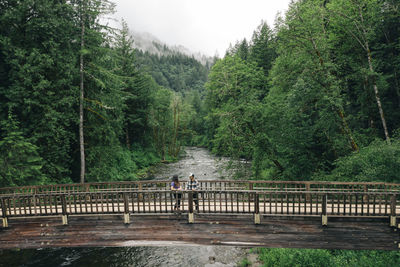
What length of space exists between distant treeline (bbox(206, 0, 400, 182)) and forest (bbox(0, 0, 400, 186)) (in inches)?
3.4

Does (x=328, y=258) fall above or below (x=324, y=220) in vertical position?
below

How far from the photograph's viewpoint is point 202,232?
9.17 metres

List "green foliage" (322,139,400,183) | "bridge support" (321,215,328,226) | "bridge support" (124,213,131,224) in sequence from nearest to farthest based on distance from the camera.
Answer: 1. "bridge support" (321,215,328,226)
2. "bridge support" (124,213,131,224)
3. "green foliage" (322,139,400,183)

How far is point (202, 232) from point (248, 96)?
1082 cm

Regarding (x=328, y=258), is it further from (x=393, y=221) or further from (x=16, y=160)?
(x=16, y=160)

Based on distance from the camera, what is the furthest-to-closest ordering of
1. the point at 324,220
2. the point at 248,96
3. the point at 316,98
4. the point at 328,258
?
the point at 248,96
the point at 316,98
the point at 328,258
the point at 324,220

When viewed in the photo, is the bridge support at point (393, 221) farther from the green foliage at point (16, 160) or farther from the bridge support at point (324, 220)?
the green foliage at point (16, 160)

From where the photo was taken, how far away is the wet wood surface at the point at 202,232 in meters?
8.67

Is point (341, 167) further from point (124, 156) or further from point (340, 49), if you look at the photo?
point (124, 156)

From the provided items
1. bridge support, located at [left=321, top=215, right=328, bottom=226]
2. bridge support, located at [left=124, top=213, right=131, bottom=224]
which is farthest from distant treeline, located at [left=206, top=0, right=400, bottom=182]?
bridge support, located at [left=124, top=213, right=131, bottom=224]

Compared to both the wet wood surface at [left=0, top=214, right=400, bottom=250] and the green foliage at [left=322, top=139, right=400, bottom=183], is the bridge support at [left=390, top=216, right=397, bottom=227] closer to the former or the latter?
the wet wood surface at [left=0, top=214, right=400, bottom=250]

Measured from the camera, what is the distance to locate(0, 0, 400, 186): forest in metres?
14.8

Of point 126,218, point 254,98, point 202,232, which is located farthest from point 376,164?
point 126,218

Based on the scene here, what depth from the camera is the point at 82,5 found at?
56.2 feet
